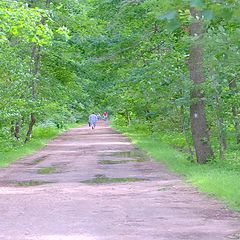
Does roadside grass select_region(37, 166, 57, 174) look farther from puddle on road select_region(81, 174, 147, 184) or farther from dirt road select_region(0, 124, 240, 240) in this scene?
puddle on road select_region(81, 174, 147, 184)

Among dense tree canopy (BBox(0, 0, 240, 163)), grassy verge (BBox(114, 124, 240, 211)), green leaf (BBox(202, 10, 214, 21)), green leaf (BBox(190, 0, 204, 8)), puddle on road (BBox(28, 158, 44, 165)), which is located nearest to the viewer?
green leaf (BBox(190, 0, 204, 8))

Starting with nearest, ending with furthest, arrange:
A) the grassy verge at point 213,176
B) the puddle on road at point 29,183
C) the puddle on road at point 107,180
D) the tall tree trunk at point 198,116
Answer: the grassy verge at point 213,176, the puddle on road at point 29,183, the puddle on road at point 107,180, the tall tree trunk at point 198,116

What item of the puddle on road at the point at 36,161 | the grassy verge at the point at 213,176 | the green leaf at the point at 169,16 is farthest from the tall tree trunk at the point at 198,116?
the green leaf at the point at 169,16

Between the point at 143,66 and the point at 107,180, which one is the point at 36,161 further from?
the point at 107,180

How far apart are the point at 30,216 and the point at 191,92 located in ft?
35.7

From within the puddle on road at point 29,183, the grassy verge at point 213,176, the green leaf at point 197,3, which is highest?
the green leaf at point 197,3

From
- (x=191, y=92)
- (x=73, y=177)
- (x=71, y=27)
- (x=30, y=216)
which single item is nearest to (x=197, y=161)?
(x=191, y=92)

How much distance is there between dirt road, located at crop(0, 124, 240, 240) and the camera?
916 cm

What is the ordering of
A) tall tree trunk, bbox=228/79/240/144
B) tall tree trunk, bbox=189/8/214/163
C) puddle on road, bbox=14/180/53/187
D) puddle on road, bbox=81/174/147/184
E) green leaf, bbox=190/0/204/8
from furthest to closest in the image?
1. tall tree trunk, bbox=228/79/240/144
2. tall tree trunk, bbox=189/8/214/163
3. puddle on road, bbox=81/174/147/184
4. puddle on road, bbox=14/180/53/187
5. green leaf, bbox=190/0/204/8

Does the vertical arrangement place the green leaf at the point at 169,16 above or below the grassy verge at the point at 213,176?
above

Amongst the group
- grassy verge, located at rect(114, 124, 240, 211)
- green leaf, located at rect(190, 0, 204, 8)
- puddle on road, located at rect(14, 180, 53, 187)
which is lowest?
grassy verge, located at rect(114, 124, 240, 211)

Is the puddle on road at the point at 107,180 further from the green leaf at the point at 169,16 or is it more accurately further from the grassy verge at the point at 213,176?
the green leaf at the point at 169,16

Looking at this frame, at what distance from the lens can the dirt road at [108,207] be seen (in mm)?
9156

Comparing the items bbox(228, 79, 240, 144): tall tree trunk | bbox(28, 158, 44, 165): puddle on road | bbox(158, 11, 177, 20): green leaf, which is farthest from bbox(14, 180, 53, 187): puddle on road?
bbox(158, 11, 177, 20): green leaf
